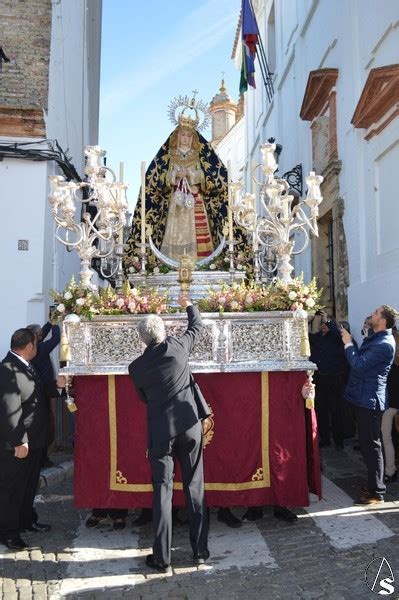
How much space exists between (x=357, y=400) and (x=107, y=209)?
287 cm

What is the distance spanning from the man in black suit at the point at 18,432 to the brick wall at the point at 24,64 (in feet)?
15.7

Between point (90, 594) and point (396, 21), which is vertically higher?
point (396, 21)

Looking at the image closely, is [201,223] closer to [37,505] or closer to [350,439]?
[350,439]

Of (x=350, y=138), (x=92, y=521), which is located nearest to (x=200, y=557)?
(x=92, y=521)

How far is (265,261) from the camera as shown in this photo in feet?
21.9

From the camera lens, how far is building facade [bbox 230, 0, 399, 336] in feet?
23.5

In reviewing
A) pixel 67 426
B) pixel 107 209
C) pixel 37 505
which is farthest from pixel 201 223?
pixel 37 505

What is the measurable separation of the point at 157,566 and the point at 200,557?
0.98ft

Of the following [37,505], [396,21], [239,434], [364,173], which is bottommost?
[37,505]

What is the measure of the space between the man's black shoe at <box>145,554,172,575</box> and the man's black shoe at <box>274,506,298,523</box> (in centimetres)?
121

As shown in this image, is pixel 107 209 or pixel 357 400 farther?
pixel 107 209

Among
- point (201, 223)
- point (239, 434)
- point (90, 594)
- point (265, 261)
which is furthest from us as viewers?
point (201, 223)

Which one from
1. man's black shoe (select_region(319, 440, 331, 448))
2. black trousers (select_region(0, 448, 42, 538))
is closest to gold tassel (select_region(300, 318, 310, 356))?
black trousers (select_region(0, 448, 42, 538))

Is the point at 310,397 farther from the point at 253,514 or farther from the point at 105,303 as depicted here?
the point at 105,303
